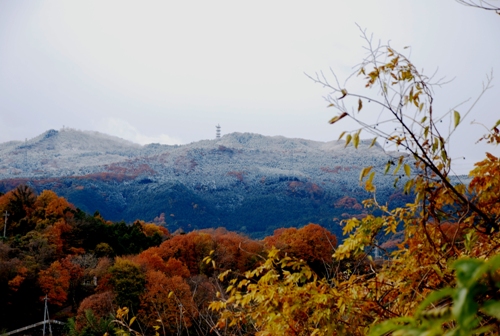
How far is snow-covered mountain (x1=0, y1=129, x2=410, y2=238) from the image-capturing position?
302 ft

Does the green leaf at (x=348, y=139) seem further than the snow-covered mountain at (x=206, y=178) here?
No

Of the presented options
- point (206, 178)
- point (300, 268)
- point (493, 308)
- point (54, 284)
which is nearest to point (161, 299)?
point (54, 284)

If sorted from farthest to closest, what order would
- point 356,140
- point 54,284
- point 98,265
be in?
point 98,265 < point 54,284 < point 356,140

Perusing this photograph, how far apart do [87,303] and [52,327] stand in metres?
3.39

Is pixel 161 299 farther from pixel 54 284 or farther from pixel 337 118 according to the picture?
pixel 337 118

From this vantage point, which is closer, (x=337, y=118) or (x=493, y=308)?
(x=493, y=308)

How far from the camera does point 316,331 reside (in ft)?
9.20

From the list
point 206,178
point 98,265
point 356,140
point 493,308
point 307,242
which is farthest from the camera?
point 206,178

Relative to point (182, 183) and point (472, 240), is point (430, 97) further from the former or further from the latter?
point (182, 183)

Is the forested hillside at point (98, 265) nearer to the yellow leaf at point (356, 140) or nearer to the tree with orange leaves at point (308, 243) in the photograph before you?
the tree with orange leaves at point (308, 243)

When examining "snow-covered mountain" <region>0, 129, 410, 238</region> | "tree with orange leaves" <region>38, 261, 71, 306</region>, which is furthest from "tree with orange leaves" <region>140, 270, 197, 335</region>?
"snow-covered mountain" <region>0, 129, 410, 238</region>

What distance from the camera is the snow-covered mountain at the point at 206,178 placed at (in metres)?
92.0

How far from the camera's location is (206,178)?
115 meters

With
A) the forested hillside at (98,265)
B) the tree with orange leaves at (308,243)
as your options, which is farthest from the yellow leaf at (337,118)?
the tree with orange leaves at (308,243)
